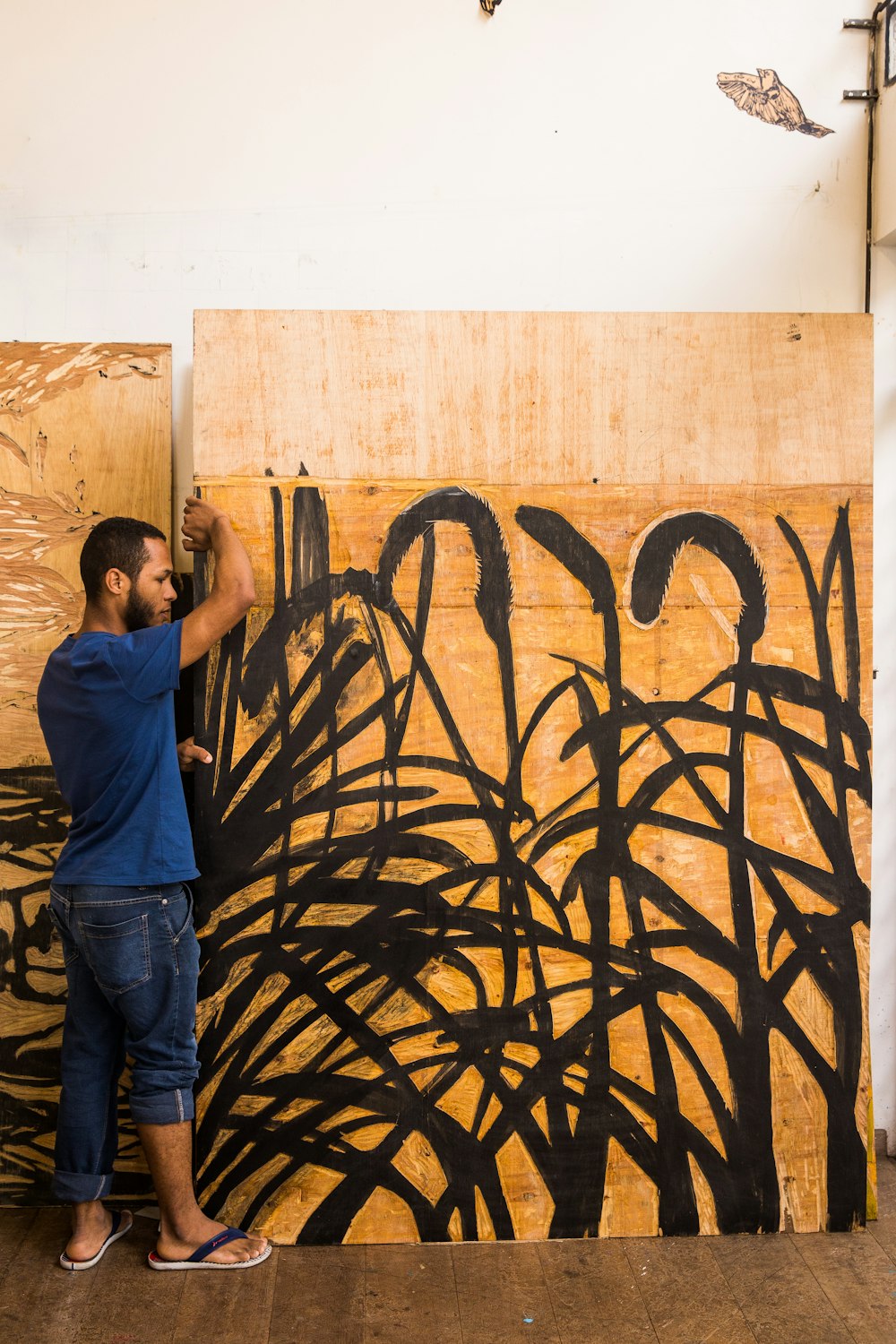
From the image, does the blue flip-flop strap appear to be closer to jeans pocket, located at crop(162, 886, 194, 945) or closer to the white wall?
jeans pocket, located at crop(162, 886, 194, 945)

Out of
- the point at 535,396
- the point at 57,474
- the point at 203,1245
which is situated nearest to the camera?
the point at 203,1245

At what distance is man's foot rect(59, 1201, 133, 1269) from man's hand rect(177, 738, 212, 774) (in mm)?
1014

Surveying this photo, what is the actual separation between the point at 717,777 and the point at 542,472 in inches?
32.9

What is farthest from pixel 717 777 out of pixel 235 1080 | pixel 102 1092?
pixel 102 1092

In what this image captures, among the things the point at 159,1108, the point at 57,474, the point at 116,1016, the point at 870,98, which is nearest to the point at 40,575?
the point at 57,474

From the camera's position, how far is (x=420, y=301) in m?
2.54

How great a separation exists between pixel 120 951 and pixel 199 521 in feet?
3.16

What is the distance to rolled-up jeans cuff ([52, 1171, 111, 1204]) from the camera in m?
2.28

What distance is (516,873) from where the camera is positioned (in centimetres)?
238

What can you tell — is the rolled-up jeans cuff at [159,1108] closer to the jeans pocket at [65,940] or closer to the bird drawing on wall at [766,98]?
the jeans pocket at [65,940]

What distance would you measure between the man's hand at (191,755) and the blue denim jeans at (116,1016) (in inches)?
10.8

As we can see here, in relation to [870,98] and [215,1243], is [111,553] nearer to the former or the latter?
[215,1243]

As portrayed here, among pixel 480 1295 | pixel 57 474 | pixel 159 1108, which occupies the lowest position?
pixel 480 1295

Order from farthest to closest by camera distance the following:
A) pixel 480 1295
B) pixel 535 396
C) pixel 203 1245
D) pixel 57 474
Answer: pixel 57 474 < pixel 535 396 < pixel 203 1245 < pixel 480 1295
